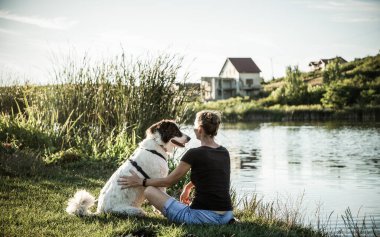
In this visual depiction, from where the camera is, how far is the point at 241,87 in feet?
259

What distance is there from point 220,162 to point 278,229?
1286 mm

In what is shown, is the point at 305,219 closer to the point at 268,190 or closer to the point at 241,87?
the point at 268,190

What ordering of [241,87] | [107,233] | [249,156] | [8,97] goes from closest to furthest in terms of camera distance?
[107,233]
[8,97]
[249,156]
[241,87]

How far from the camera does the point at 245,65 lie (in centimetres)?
8169

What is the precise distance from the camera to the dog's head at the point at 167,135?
5641mm

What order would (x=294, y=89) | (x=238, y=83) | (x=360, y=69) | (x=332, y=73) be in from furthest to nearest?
(x=238, y=83)
(x=360, y=69)
(x=332, y=73)
(x=294, y=89)

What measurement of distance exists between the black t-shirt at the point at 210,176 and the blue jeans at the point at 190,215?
3.0 inches

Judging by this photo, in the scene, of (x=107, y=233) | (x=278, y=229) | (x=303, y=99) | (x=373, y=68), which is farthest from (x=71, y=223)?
(x=373, y=68)

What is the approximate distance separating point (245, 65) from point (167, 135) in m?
77.7

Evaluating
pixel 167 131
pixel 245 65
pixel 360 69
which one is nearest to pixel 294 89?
pixel 360 69

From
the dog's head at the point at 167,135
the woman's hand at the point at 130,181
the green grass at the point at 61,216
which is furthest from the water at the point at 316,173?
the woman's hand at the point at 130,181

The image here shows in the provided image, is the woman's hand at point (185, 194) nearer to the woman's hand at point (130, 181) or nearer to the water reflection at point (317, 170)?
the woman's hand at point (130, 181)

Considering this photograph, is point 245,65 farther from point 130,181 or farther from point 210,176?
point 210,176

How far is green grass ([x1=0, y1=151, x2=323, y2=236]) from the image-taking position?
4.55 meters
